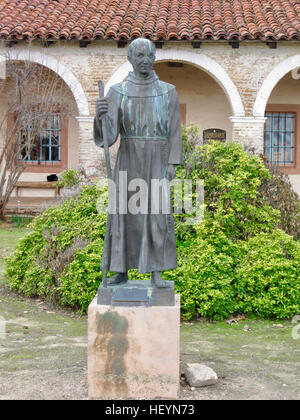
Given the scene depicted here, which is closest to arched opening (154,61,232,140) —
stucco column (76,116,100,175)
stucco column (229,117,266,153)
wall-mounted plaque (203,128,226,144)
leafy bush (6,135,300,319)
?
wall-mounted plaque (203,128,226,144)

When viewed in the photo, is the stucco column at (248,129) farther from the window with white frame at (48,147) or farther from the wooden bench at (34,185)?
the window with white frame at (48,147)

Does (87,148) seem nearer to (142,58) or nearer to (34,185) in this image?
(34,185)

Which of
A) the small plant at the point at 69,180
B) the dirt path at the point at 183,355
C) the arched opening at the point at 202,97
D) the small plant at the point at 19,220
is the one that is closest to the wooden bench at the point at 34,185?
the small plant at the point at 19,220

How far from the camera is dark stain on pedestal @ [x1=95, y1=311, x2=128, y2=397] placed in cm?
371

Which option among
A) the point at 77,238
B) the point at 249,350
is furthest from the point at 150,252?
the point at 77,238

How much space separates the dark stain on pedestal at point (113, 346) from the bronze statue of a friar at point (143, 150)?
13.3 inches

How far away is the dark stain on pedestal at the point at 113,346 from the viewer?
12.2 ft

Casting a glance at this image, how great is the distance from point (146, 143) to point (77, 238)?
304cm

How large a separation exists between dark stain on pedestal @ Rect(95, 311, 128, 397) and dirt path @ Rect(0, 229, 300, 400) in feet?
0.95

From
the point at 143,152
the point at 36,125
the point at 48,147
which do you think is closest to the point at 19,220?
the point at 36,125

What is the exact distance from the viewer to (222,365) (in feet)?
15.0

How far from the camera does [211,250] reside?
613 centimetres
